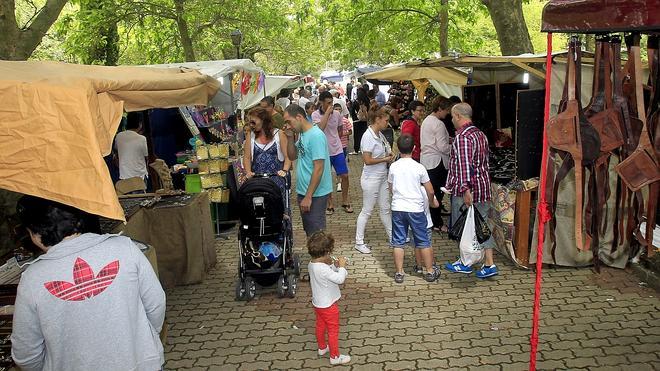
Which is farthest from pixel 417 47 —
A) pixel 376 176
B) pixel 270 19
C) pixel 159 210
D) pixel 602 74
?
pixel 602 74

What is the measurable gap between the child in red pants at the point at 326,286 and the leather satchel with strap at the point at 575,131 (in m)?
1.85

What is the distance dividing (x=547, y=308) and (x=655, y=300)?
1057mm

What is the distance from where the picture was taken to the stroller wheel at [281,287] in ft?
18.3

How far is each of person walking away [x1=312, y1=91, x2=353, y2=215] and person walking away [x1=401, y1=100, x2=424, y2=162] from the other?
55.9 inches

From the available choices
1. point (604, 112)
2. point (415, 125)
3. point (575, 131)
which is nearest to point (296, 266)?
point (415, 125)

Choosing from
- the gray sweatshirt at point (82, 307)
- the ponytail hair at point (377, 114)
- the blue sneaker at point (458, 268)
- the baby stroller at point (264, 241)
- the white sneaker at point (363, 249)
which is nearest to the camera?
the gray sweatshirt at point (82, 307)

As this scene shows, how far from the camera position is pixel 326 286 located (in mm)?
4102

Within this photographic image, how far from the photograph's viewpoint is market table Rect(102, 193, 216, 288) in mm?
5840

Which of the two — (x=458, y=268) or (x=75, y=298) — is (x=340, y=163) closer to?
→ (x=458, y=268)

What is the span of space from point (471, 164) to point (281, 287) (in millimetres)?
2376

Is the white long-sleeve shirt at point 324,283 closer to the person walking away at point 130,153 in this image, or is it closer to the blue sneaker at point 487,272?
the blue sneaker at point 487,272

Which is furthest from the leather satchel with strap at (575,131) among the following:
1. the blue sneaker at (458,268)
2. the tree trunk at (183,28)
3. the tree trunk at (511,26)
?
the tree trunk at (183,28)

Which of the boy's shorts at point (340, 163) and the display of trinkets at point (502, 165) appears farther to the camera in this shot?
the boy's shorts at point (340, 163)

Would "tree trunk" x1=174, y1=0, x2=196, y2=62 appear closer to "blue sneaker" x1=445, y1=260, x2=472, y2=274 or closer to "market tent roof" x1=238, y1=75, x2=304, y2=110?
"market tent roof" x1=238, y1=75, x2=304, y2=110
